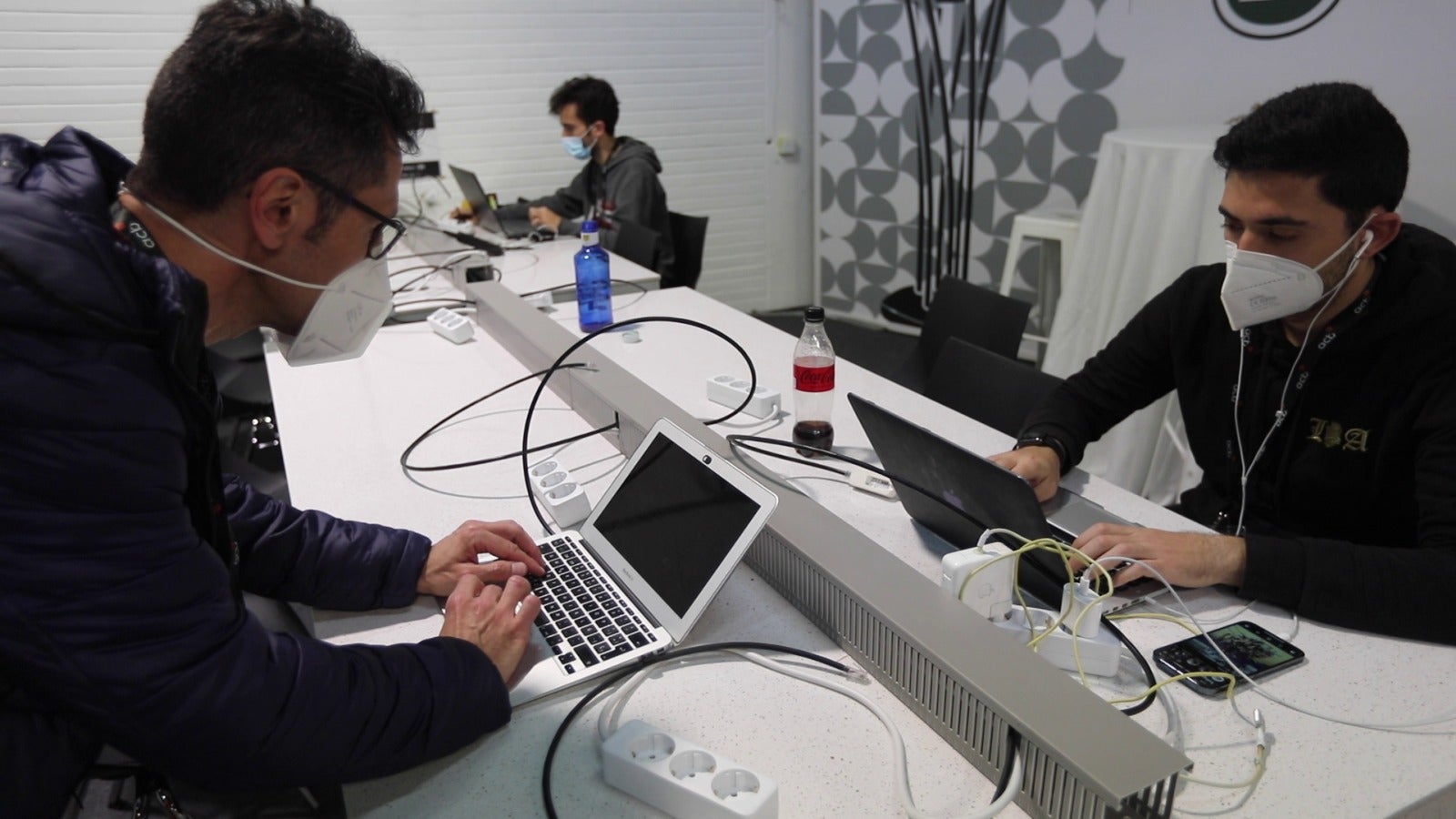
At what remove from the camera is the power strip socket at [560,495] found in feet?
4.48

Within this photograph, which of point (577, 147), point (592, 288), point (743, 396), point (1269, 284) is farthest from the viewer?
point (577, 147)

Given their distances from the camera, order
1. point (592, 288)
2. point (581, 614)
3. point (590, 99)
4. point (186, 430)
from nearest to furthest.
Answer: point (186, 430) → point (581, 614) → point (592, 288) → point (590, 99)

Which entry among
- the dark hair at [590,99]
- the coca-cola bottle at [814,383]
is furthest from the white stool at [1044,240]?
the coca-cola bottle at [814,383]

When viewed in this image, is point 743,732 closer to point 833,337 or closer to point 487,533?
point 487,533

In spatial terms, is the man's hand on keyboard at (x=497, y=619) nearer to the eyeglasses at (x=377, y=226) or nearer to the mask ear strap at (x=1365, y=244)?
the eyeglasses at (x=377, y=226)

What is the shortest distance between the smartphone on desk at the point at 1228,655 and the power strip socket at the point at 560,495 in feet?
2.64

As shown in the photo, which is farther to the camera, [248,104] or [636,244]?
[636,244]

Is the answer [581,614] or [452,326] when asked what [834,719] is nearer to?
[581,614]

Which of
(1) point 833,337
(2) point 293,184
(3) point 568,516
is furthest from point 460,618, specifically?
(1) point 833,337

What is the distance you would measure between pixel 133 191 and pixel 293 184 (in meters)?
0.16

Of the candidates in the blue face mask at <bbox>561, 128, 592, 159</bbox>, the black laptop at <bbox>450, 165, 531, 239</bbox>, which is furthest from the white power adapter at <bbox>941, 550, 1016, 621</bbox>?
the blue face mask at <bbox>561, 128, 592, 159</bbox>

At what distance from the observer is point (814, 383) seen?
1616mm

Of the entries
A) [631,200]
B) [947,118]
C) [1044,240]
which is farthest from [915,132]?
[631,200]

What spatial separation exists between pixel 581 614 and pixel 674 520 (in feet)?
0.55
